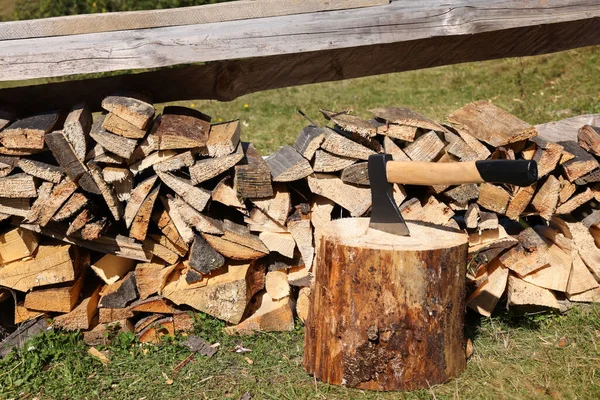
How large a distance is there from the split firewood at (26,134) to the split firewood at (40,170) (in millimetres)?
105

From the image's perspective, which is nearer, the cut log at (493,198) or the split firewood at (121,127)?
the split firewood at (121,127)

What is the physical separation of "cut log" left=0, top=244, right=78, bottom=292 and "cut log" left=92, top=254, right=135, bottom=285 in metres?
0.18

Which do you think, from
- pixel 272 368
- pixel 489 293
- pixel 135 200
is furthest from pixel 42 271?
pixel 489 293

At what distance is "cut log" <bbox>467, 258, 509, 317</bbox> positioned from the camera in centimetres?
417

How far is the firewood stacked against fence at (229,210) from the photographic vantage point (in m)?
3.88

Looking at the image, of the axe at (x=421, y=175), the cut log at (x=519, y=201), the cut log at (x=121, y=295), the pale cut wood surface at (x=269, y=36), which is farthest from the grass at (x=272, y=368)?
the pale cut wood surface at (x=269, y=36)

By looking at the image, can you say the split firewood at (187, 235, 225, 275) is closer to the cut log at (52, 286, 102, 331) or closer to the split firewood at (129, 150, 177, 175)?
the split firewood at (129, 150, 177, 175)

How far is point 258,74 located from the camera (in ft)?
13.5

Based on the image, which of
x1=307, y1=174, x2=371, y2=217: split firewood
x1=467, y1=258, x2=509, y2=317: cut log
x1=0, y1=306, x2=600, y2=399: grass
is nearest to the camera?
x1=0, y1=306, x2=600, y2=399: grass

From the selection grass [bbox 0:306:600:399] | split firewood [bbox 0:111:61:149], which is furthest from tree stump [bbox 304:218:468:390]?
split firewood [bbox 0:111:61:149]

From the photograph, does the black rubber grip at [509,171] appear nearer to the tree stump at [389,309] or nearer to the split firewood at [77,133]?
the tree stump at [389,309]

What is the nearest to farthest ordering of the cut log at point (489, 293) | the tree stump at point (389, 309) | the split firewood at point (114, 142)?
the tree stump at point (389, 309)
the split firewood at point (114, 142)
the cut log at point (489, 293)

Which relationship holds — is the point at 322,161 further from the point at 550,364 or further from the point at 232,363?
the point at 550,364

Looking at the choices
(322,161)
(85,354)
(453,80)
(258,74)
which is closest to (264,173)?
(322,161)
